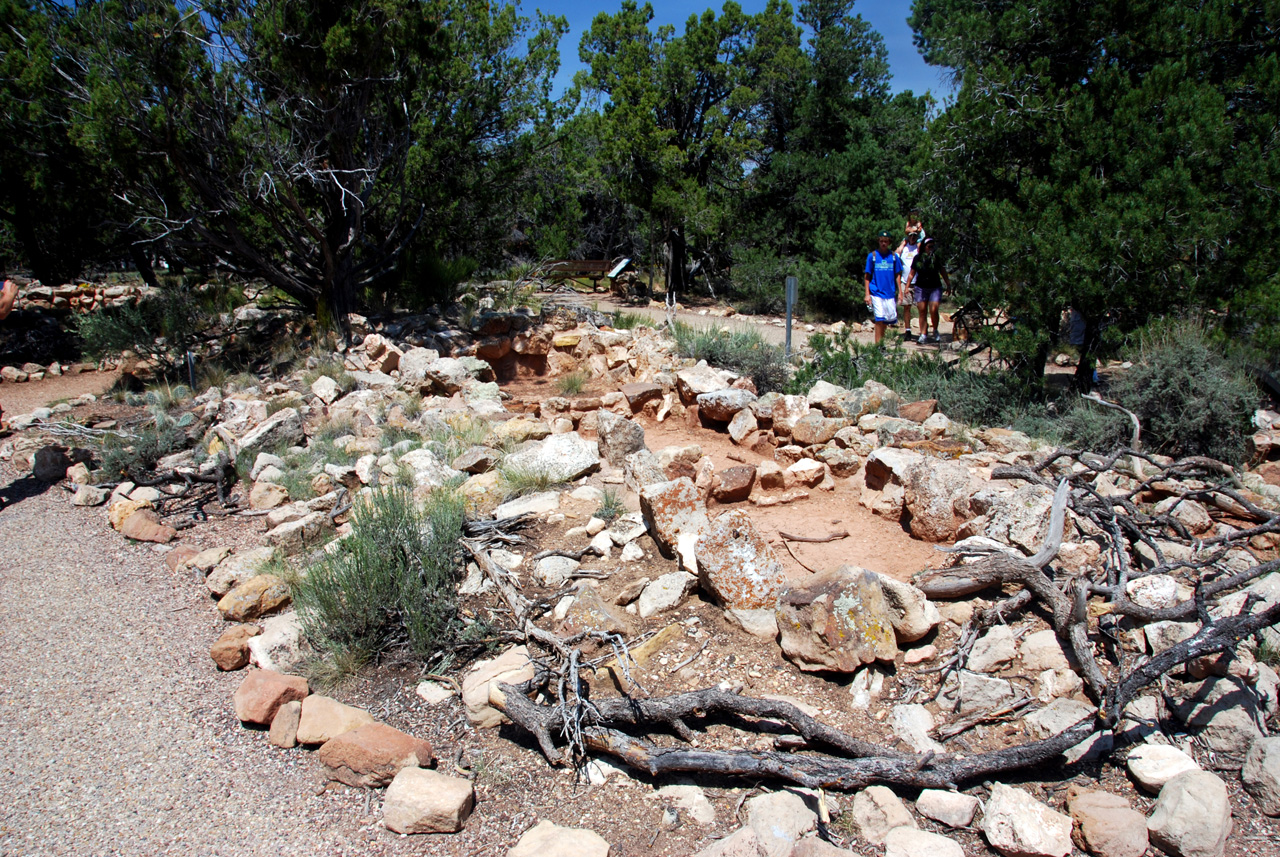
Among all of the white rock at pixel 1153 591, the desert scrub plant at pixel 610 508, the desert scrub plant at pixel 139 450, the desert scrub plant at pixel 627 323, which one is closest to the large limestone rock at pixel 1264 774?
the white rock at pixel 1153 591

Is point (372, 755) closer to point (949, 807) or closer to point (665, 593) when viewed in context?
point (665, 593)

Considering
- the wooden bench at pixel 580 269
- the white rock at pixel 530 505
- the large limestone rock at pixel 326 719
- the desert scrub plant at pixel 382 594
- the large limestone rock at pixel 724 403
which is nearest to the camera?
the large limestone rock at pixel 326 719

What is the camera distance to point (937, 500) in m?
4.35

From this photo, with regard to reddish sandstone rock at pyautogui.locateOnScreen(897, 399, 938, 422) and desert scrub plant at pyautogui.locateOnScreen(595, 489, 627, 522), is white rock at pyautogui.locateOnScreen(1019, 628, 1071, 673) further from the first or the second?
reddish sandstone rock at pyautogui.locateOnScreen(897, 399, 938, 422)

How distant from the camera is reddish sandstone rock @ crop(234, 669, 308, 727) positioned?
329 cm

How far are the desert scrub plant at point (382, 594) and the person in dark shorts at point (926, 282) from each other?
7.63m

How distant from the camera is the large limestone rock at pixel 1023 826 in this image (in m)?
2.47

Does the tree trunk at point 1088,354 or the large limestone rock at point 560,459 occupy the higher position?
the tree trunk at point 1088,354

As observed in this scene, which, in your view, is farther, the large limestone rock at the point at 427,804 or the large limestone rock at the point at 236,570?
the large limestone rock at the point at 236,570

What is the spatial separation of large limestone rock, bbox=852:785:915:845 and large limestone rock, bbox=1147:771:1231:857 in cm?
80

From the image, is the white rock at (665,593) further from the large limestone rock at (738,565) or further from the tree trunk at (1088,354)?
the tree trunk at (1088,354)

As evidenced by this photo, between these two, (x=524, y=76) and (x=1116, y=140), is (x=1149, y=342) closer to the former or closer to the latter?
(x=1116, y=140)

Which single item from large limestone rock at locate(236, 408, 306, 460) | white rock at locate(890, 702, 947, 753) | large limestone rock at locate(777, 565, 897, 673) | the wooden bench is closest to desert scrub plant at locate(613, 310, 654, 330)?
the wooden bench

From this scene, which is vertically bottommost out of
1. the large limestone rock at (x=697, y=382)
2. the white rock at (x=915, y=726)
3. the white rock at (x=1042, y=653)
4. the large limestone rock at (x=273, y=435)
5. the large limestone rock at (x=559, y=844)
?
the large limestone rock at (x=559, y=844)
